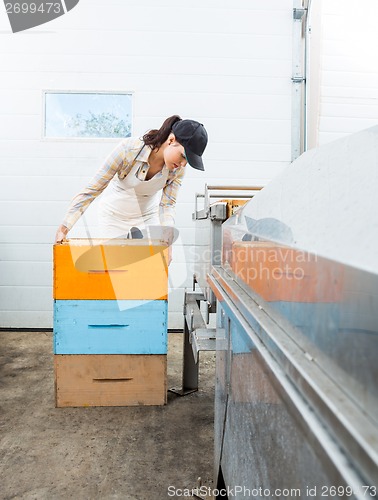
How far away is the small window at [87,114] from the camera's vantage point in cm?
346

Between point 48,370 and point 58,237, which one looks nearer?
point 58,237

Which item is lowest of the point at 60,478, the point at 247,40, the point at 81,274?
the point at 60,478

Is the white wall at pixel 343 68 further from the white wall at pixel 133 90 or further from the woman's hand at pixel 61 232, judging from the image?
the woman's hand at pixel 61 232

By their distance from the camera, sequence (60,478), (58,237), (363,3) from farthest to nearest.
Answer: (363,3) → (58,237) → (60,478)

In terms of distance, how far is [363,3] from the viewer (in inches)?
133

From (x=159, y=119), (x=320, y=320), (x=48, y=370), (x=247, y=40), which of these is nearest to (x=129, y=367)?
(x=48, y=370)

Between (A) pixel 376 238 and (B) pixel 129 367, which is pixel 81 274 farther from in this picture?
(A) pixel 376 238

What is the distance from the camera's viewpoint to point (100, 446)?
1716 mm

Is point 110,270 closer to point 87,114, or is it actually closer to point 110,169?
point 110,169

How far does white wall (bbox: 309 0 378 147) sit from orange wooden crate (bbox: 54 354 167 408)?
2.26 m

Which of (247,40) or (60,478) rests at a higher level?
(247,40)

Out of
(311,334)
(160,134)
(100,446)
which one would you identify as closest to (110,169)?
(160,134)

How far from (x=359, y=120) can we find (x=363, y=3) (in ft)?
2.82

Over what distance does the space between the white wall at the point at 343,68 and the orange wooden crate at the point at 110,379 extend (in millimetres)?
2261
